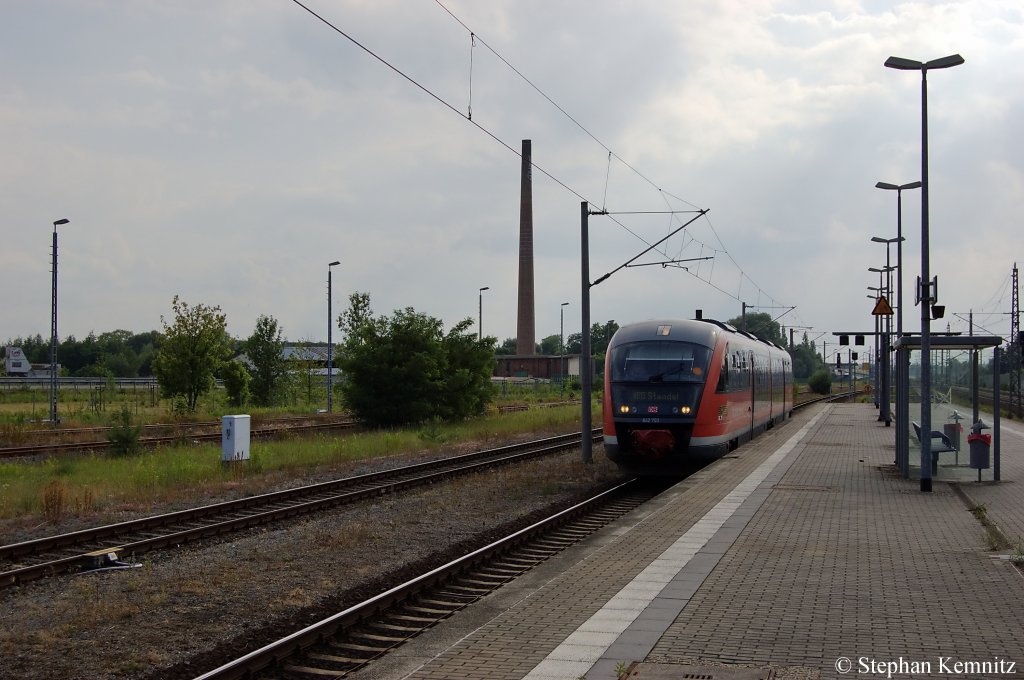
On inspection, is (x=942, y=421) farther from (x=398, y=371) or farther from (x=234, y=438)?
(x=398, y=371)

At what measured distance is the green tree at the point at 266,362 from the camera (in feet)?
158

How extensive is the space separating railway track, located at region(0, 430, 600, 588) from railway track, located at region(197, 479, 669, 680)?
4.07 meters

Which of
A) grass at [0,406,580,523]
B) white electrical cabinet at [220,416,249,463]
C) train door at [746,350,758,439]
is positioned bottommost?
grass at [0,406,580,523]

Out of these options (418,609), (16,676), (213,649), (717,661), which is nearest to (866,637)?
(717,661)

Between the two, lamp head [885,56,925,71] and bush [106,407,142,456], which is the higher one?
lamp head [885,56,925,71]

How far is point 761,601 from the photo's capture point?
8.30m

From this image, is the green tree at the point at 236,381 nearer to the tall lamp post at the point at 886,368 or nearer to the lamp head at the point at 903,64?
the tall lamp post at the point at 886,368

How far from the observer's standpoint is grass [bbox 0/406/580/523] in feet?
52.3

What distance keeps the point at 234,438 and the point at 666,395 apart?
31.6ft

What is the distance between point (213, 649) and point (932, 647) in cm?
536

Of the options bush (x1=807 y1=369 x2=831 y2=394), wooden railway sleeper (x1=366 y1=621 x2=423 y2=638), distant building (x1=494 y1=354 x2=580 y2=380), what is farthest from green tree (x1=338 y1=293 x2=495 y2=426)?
distant building (x1=494 y1=354 x2=580 y2=380)

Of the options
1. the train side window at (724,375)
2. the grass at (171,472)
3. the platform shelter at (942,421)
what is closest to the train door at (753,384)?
the train side window at (724,375)

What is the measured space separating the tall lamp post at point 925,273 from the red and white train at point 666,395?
4033mm

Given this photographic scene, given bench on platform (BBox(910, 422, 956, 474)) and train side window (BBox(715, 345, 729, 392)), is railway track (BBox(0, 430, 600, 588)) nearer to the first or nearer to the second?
train side window (BBox(715, 345, 729, 392))
